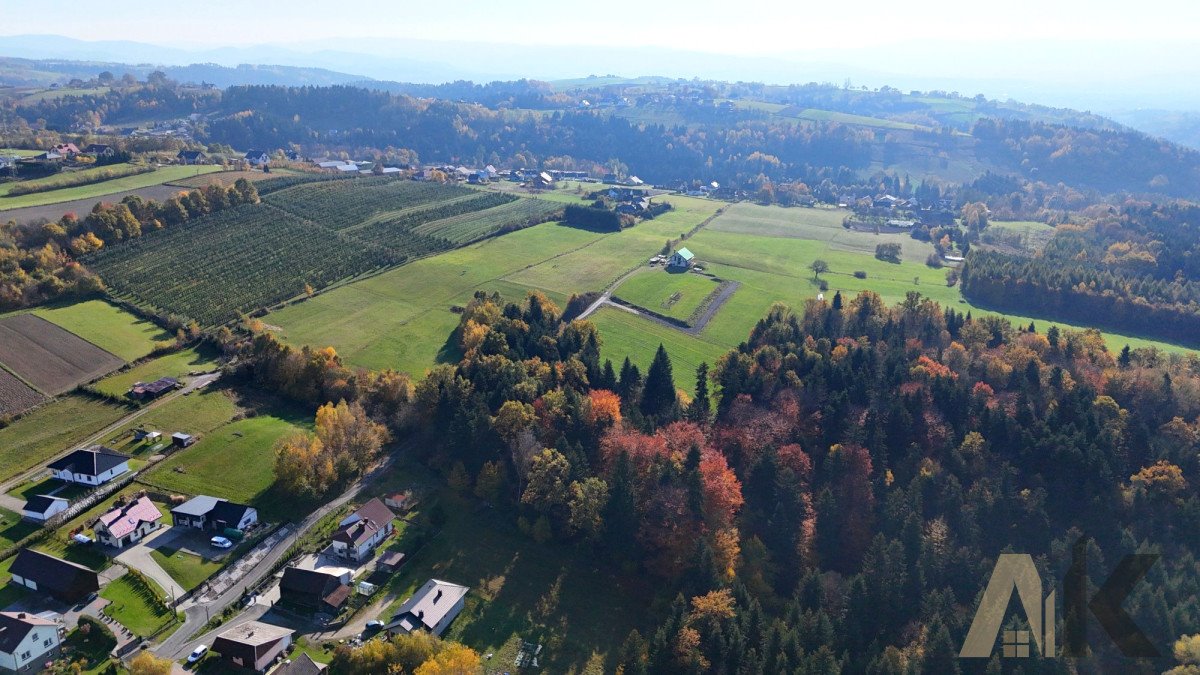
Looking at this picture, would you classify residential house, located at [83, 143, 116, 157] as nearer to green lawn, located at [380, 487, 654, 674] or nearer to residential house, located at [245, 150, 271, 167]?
residential house, located at [245, 150, 271, 167]

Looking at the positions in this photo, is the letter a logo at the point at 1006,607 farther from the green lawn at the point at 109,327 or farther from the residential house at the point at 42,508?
the green lawn at the point at 109,327

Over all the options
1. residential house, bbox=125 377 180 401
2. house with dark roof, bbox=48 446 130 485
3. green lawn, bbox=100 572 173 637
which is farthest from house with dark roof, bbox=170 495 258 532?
residential house, bbox=125 377 180 401

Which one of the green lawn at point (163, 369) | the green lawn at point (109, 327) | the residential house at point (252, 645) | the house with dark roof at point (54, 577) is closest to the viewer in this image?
the residential house at point (252, 645)

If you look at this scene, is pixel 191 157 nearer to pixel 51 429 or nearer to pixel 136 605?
pixel 51 429

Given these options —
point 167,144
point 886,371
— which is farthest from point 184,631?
point 167,144

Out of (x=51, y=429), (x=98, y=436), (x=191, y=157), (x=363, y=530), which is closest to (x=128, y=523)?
(x=98, y=436)

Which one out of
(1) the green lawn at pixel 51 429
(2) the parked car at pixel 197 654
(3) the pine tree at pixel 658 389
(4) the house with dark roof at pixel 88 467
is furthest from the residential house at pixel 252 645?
(3) the pine tree at pixel 658 389
